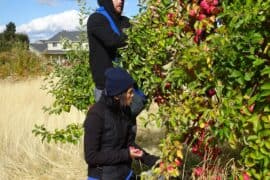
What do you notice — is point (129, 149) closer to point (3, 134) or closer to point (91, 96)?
point (91, 96)

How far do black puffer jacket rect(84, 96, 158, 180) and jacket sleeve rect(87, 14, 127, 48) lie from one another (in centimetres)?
61

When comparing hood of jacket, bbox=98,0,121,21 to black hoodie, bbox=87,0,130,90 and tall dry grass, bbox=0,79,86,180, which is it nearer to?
black hoodie, bbox=87,0,130,90

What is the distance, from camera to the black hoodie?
13.2ft

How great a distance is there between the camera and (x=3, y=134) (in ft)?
23.4

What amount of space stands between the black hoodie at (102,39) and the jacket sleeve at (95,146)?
0.78 meters

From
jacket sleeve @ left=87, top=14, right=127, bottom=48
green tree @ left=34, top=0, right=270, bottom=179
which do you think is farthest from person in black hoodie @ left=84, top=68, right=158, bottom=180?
jacket sleeve @ left=87, top=14, right=127, bottom=48

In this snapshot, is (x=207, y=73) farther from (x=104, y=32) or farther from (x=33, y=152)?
(x=33, y=152)

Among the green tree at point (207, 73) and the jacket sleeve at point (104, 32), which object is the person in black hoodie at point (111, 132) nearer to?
the green tree at point (207, 73)

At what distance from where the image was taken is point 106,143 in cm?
351

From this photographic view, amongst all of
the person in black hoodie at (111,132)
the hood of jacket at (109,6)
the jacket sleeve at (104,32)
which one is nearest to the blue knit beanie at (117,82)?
the person in black hoodie at (111,132)

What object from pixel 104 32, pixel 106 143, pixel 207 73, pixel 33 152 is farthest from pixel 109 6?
pixel 33 152

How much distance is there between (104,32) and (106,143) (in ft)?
3.12

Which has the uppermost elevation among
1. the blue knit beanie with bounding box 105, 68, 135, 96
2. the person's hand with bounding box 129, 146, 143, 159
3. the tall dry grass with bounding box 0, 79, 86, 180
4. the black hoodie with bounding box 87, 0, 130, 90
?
the black hoodie with bounding box 87, 0, 130, 90

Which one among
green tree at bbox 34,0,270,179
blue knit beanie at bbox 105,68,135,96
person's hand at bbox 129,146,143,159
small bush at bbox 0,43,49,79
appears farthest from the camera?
small bush at bbox 0,43,49,79
